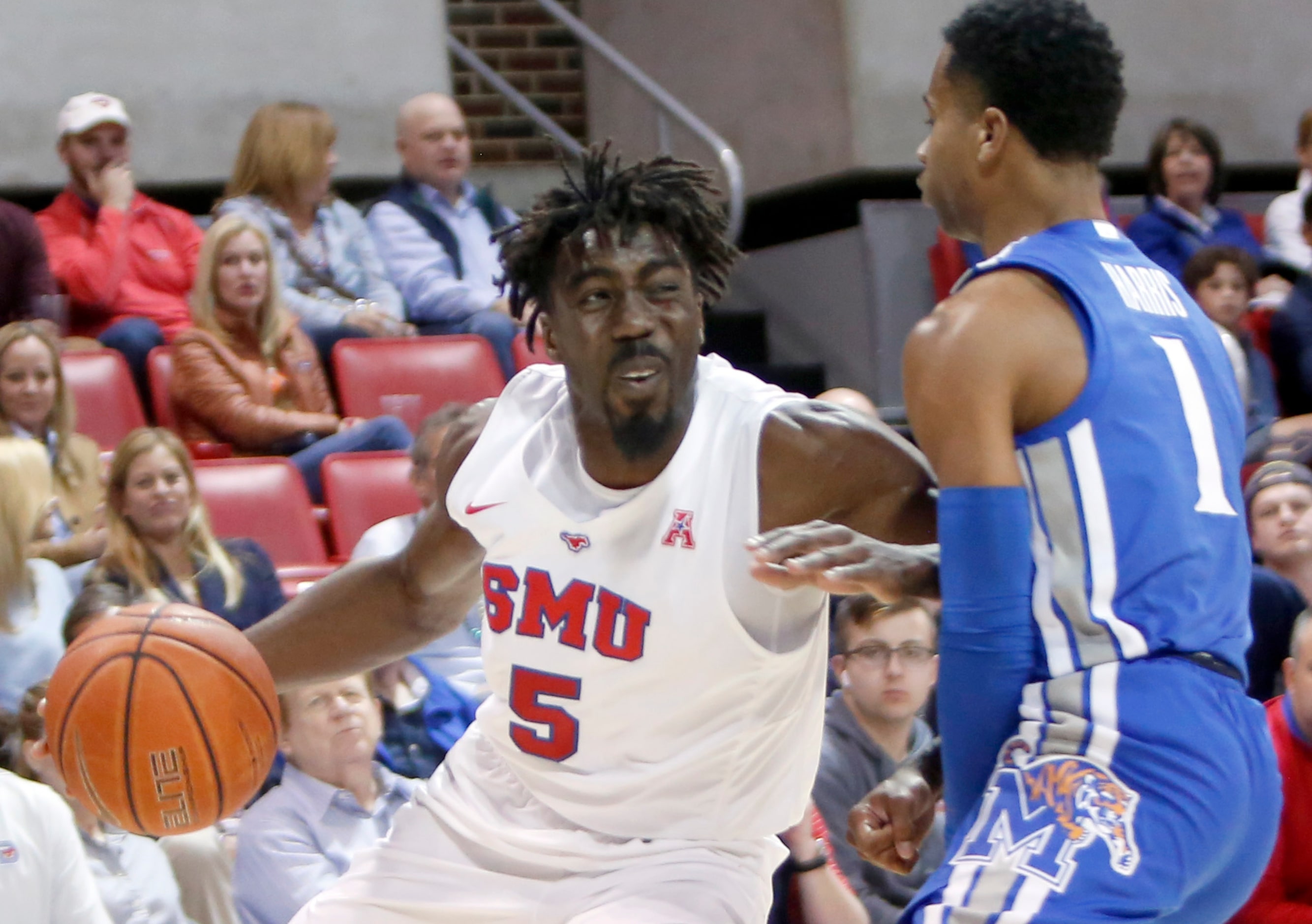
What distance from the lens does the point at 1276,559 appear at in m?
5.25

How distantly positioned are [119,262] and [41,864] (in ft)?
10.1

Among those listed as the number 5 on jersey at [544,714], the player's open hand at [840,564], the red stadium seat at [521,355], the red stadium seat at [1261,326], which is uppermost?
the player's open hand at [840,564]

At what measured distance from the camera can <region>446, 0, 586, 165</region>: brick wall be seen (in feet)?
29.9

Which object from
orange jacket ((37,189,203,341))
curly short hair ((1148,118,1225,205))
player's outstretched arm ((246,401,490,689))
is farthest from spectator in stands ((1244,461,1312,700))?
orange jacket ((37,189,203,341))

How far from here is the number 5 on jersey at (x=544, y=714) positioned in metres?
2.75

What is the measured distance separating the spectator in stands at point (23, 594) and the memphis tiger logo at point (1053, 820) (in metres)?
2.90

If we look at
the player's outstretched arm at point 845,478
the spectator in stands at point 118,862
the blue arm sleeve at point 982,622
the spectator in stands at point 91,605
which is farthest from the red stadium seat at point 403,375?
the blue arm sleeve at point 982,622

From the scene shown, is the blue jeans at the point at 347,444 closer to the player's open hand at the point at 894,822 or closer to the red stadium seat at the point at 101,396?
the red stadium seat at the point at 101,396

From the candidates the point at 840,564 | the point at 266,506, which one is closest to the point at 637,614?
the point at 840,564

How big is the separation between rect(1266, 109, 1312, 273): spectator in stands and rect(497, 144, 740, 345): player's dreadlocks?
5.23 metres

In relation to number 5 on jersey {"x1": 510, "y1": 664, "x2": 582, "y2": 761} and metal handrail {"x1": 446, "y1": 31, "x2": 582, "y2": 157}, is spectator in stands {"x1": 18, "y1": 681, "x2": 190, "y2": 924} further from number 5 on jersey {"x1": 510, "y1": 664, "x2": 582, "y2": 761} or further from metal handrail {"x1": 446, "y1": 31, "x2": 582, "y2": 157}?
metal handrail {"x1": 446, "y1": 31, "x2": 582, "y2": 157}

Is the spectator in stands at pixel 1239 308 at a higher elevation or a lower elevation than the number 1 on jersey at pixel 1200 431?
lower

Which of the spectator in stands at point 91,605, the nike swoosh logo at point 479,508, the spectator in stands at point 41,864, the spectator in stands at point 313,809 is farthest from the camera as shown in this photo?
the spectator in stands at point 91,605

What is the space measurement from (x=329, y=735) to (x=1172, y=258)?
4.54m
